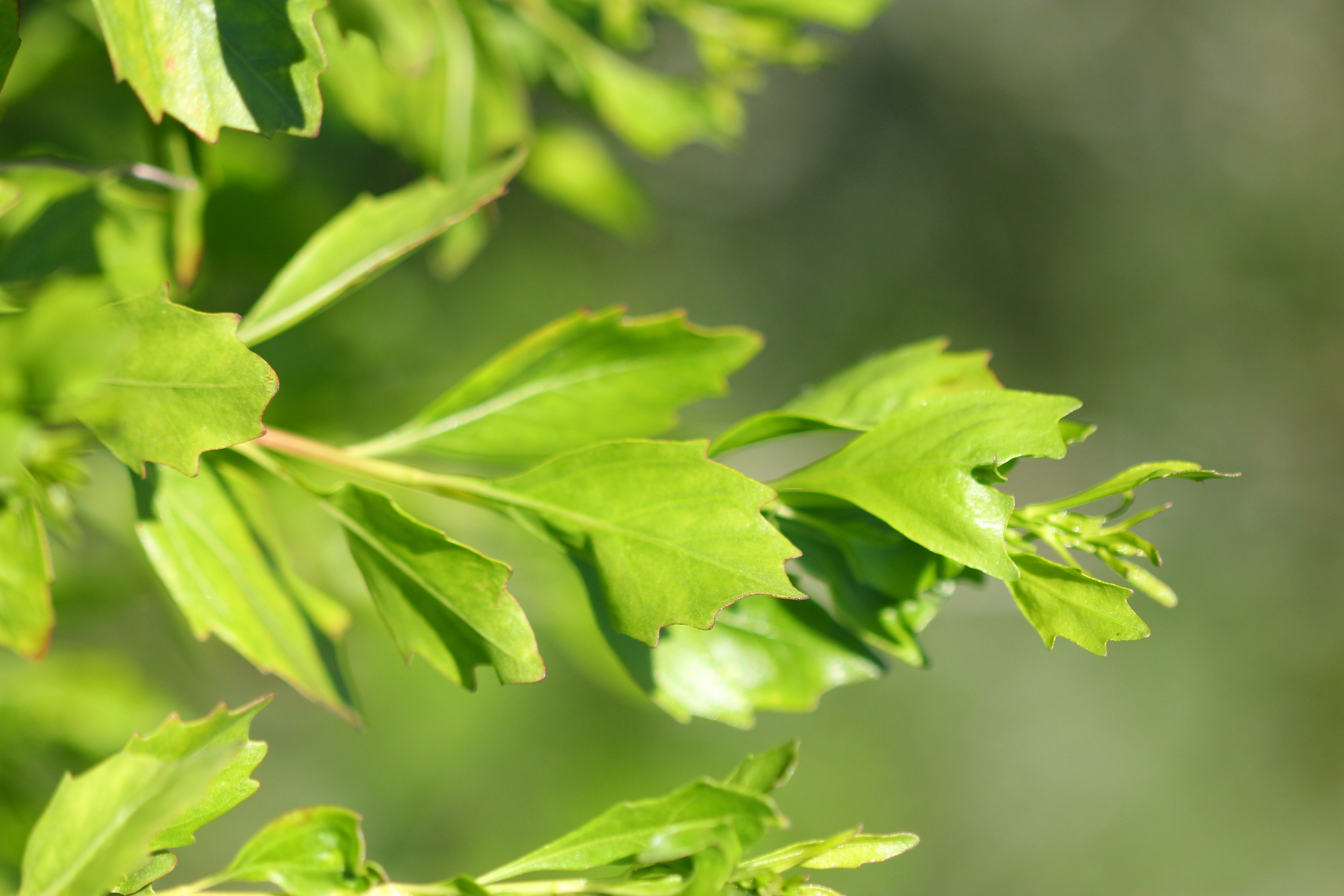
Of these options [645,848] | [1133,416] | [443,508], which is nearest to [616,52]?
[443,508]

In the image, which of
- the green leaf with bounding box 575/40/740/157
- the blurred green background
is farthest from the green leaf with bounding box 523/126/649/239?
the blurred green background

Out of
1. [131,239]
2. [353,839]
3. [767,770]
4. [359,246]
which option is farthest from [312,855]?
[131,239]

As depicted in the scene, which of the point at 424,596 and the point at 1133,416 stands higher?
the point at 1133,416

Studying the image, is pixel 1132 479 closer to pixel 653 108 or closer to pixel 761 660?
pixel 761 660

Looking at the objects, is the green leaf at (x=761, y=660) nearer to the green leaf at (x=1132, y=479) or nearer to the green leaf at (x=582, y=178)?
the green leaf at (x=1132, y=479)

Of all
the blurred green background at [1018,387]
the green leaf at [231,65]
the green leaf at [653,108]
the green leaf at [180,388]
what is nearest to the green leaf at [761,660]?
the green leaf at [180,388]

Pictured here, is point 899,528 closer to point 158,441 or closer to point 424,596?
point 424,596
